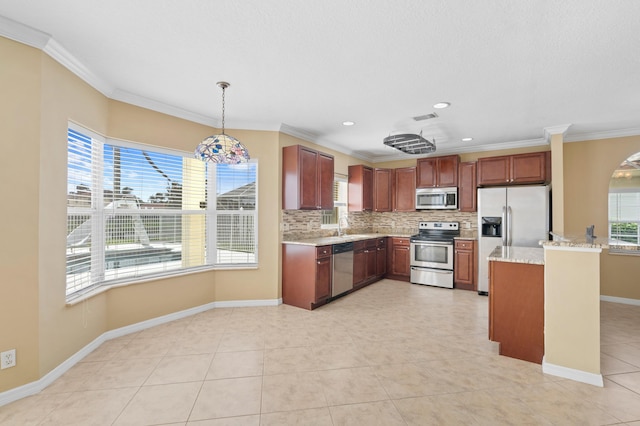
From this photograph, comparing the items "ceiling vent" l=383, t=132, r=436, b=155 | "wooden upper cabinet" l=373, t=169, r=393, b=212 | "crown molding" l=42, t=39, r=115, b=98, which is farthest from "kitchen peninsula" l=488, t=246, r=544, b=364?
"crown molding" l=42, t=39, r=115, b=98

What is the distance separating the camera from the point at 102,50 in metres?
2.36

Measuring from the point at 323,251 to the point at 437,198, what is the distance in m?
2.78

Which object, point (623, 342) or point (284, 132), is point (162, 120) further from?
point (623, 342)

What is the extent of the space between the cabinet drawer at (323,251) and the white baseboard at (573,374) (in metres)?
2.57

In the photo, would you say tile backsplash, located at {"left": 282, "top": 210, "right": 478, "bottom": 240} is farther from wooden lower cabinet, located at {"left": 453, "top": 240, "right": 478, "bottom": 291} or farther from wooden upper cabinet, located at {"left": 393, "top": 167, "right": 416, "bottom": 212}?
wooden lower cabinet, located at {"left": 453, "top": 240, "right": 478, "bottom": 291}

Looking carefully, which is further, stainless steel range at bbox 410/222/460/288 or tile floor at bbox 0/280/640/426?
stainless steel range at bbox 410/222/460/288

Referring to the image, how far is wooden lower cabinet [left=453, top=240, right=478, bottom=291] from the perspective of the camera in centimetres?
514

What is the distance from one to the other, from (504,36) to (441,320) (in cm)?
304

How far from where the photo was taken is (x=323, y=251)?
4191 millimetres

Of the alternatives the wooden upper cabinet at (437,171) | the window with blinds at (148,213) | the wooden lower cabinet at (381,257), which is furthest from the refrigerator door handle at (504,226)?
the window with blinds at (148,213)

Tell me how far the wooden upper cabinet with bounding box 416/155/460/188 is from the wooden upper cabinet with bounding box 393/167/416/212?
179mm

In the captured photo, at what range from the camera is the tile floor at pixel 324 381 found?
6.34ft

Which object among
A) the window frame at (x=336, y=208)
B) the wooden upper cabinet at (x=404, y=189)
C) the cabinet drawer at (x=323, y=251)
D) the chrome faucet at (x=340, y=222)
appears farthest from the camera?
the wooden upper cabinet at (x=404, y=189)

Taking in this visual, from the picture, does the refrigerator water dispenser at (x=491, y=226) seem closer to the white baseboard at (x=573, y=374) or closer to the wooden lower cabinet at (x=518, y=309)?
the wooden lower cabinet at (x=518, y=309)
